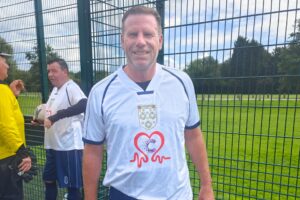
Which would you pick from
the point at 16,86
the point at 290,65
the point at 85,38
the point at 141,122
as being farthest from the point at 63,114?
the point at 290,65

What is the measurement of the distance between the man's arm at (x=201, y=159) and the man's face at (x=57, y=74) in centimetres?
233

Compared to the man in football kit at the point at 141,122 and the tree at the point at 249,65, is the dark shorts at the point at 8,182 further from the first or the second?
the tree at the point at 249,65

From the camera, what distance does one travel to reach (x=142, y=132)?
5.32 feet

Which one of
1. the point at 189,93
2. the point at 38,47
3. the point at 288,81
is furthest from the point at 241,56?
the point at 38,47

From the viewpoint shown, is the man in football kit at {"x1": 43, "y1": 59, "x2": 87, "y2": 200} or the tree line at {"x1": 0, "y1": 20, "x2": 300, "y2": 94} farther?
the man in football kit at {"x1": 43, "y1": 59, "x2": 87, "y2": 200}

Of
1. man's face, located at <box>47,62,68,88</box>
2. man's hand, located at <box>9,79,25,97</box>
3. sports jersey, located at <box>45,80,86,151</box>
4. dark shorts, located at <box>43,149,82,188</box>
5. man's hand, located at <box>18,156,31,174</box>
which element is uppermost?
man's face, located at <box>47,62,68,88</box>

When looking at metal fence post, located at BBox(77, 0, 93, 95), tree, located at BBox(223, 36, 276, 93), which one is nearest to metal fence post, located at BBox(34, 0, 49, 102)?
metal fence post, located at BBox(77, 0, 93, 95)

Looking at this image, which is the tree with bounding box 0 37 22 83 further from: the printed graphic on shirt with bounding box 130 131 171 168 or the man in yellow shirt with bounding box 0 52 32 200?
the printed graphic on shirt with bounding box 130 131 171 168

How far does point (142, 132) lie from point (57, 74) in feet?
7.96

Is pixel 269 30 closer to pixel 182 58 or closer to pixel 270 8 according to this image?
pixel 270 8

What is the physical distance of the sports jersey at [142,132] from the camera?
163cm

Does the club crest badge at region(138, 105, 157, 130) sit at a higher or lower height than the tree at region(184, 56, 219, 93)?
lower

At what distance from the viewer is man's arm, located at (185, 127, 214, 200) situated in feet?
6.24

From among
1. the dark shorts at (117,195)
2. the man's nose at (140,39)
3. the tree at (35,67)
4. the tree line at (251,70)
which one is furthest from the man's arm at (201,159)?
the tree at (35,67)
